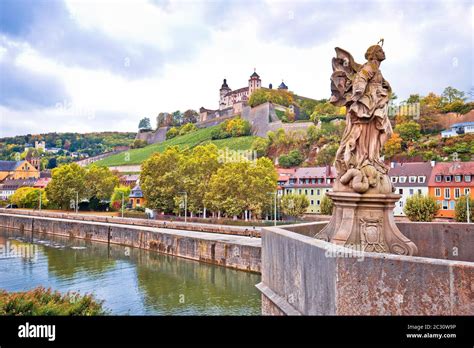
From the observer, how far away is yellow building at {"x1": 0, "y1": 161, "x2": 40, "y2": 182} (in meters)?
114

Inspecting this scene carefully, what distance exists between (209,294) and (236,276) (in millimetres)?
4755

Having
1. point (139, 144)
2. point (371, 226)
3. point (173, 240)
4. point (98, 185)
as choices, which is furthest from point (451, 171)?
point (139, 144)

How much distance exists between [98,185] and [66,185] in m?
5.31

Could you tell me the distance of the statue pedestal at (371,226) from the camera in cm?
789

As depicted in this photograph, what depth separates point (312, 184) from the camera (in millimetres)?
60844

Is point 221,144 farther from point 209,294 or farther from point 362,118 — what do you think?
point 362,118

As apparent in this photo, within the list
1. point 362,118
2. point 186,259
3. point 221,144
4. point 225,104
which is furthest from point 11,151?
point 362,118

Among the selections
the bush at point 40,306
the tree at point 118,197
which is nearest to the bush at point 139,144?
the tree at point 118,197

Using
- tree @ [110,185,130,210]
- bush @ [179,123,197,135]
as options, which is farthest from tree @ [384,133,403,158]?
bush @ [179,123,197,135]

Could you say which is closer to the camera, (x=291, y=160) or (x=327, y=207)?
(x=327, y=207)

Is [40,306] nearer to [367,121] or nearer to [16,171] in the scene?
[367,121]

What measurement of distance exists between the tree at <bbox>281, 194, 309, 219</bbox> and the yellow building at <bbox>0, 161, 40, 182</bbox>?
8860cm

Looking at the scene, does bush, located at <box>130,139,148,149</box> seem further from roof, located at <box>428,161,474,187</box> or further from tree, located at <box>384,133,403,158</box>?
roof, located at <box>428,161,474,187</box>

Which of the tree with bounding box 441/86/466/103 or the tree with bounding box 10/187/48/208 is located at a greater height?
the tree with bounding box 441/86/466/103
